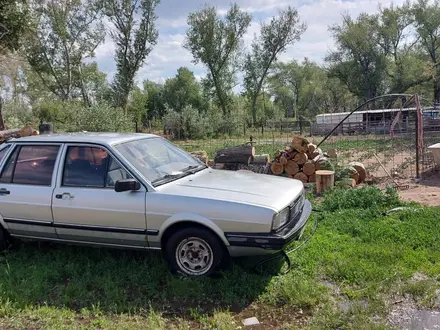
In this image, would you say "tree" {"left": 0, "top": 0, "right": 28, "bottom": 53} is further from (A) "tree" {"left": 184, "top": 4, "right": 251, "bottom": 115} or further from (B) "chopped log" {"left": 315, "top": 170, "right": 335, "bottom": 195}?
(A) "tree" {"left": 184, "top": 4, "right": 251, "bottom": 115}

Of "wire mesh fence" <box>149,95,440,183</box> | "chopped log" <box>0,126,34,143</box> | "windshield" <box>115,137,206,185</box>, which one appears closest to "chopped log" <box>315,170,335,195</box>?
"wire mesh fence" <box>149,95,440,183</box>

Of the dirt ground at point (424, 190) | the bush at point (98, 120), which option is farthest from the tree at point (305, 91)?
the dirt ground at point (424, 190)

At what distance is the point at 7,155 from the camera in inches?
189

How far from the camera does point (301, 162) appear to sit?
9.24 meters

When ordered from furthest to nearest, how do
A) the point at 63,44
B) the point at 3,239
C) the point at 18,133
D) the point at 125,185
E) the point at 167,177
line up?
1. the point at 63,44
2. the point at 18,133
3. the point at 3,239
4. the point at 167,177
5. the point at 125,185

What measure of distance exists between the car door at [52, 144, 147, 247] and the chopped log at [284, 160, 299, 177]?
5.77m

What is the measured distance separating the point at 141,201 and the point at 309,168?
19.1 ft

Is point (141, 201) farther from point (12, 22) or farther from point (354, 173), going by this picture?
point (12, 22)

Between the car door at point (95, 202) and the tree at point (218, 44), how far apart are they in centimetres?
3644

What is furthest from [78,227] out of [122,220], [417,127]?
[417,127]

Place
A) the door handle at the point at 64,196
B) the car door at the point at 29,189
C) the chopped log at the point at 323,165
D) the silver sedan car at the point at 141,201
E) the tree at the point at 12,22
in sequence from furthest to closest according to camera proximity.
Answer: the tree at the point at 12,22
the chopped log at the point at 323,165
the car door at the point at 29,189
the door handle at the point at 64,196
the silver sedan car at the point at 141,201

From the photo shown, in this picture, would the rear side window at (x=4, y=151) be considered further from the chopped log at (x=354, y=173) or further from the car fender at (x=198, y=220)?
the chopped log at (x=354, y=173)

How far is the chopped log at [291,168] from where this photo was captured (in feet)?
30.5

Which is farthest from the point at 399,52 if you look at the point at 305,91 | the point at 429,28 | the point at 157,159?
the point at 157,159
